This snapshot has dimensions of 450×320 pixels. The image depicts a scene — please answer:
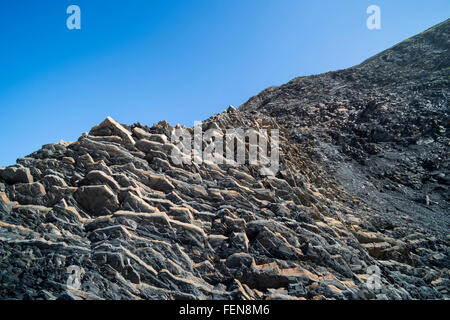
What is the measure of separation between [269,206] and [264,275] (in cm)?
508

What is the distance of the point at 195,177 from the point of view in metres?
17.6

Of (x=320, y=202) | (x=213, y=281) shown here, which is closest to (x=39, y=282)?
(x=213, y=281)

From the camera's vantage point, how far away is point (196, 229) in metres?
14.5

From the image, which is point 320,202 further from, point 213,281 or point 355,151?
point 355,151

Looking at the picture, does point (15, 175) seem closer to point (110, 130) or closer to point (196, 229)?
point (110, 130)

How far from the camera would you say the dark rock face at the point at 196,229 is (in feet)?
38.8

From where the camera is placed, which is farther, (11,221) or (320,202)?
(320,202)

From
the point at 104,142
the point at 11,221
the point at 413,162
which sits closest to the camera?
the point at 11,221
